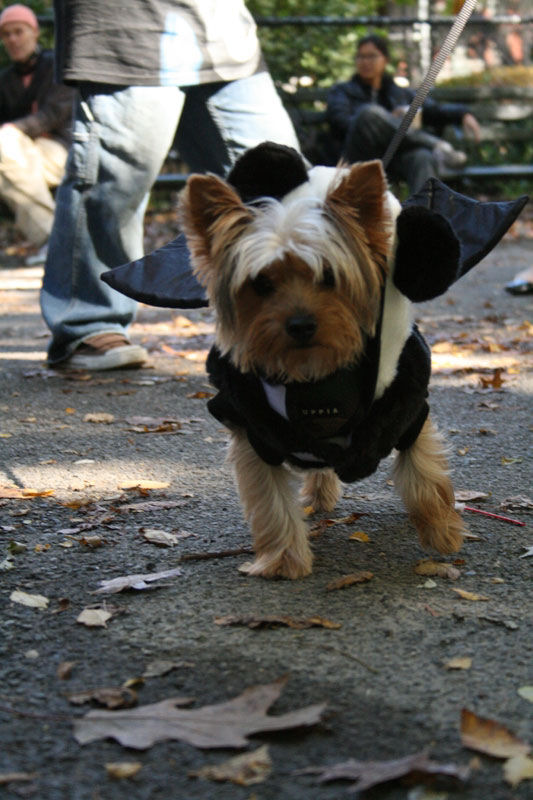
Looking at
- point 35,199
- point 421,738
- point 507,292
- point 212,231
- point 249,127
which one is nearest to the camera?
point 421,738

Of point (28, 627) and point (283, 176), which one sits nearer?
point (28, 627)

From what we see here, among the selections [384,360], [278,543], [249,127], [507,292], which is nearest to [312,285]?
[384,360]

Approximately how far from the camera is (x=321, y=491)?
13.3 feet

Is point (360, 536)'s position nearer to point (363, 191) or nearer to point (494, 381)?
point (363, 191)

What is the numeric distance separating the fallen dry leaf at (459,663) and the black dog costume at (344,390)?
0.78 metres

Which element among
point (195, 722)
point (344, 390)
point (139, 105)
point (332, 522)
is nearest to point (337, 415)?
point (344, 390)

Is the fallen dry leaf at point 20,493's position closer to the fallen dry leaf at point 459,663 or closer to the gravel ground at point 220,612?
the gravel ground at point 220,612

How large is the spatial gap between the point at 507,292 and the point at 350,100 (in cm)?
381

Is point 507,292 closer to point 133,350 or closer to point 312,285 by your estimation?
point 133,350

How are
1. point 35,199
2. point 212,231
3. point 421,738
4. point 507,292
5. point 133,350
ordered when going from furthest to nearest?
point 35,199
point 507,292
point 133,350
point 212,231
point 421,738

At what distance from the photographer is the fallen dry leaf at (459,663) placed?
267 cm

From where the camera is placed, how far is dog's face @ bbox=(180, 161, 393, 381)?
121 inches

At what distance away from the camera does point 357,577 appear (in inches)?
130

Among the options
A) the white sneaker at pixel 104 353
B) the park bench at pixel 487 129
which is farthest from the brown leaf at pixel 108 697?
the park bench at pixel 487 129
